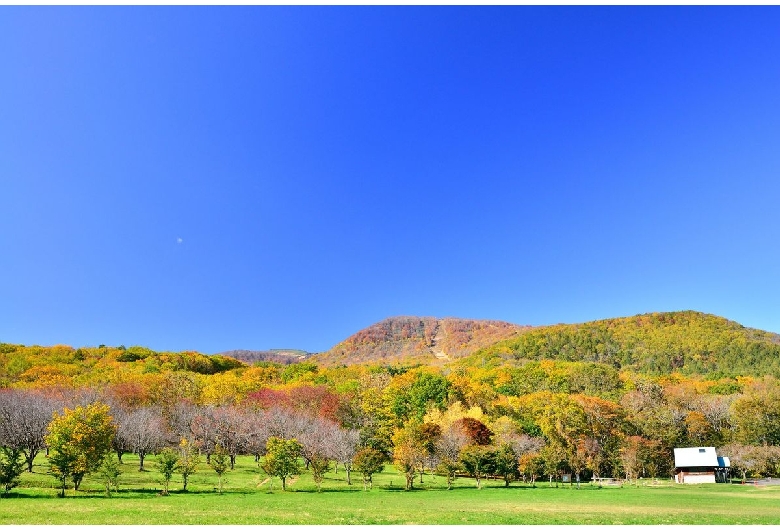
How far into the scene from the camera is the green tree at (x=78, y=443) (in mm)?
40125

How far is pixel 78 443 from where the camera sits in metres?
41.6

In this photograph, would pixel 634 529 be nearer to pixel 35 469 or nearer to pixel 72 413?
pixel 72 413

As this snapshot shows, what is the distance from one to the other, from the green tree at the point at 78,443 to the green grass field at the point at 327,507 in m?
1.58

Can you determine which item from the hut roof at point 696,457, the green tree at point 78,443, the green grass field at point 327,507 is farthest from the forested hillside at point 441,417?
the green tree at point 78,443

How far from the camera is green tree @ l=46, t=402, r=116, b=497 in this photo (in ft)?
132

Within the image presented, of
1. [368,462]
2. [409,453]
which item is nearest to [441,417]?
[409,453]

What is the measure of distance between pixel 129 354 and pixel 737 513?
155075 mm

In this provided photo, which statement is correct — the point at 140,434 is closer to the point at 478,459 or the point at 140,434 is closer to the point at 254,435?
the point at 254,435

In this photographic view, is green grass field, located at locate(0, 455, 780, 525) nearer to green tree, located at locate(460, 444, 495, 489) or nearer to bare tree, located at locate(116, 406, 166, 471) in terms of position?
bare tree, located at locate(116, 406, 166, 471)

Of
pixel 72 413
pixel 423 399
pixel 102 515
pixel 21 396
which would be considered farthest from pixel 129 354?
pixel 102 515

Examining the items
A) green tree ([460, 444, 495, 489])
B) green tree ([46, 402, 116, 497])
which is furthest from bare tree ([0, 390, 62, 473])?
green tree ([460, 444, 495, 489])

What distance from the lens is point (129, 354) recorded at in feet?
488

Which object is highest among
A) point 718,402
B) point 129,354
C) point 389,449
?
point 129,354

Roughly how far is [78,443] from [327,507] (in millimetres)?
23430
